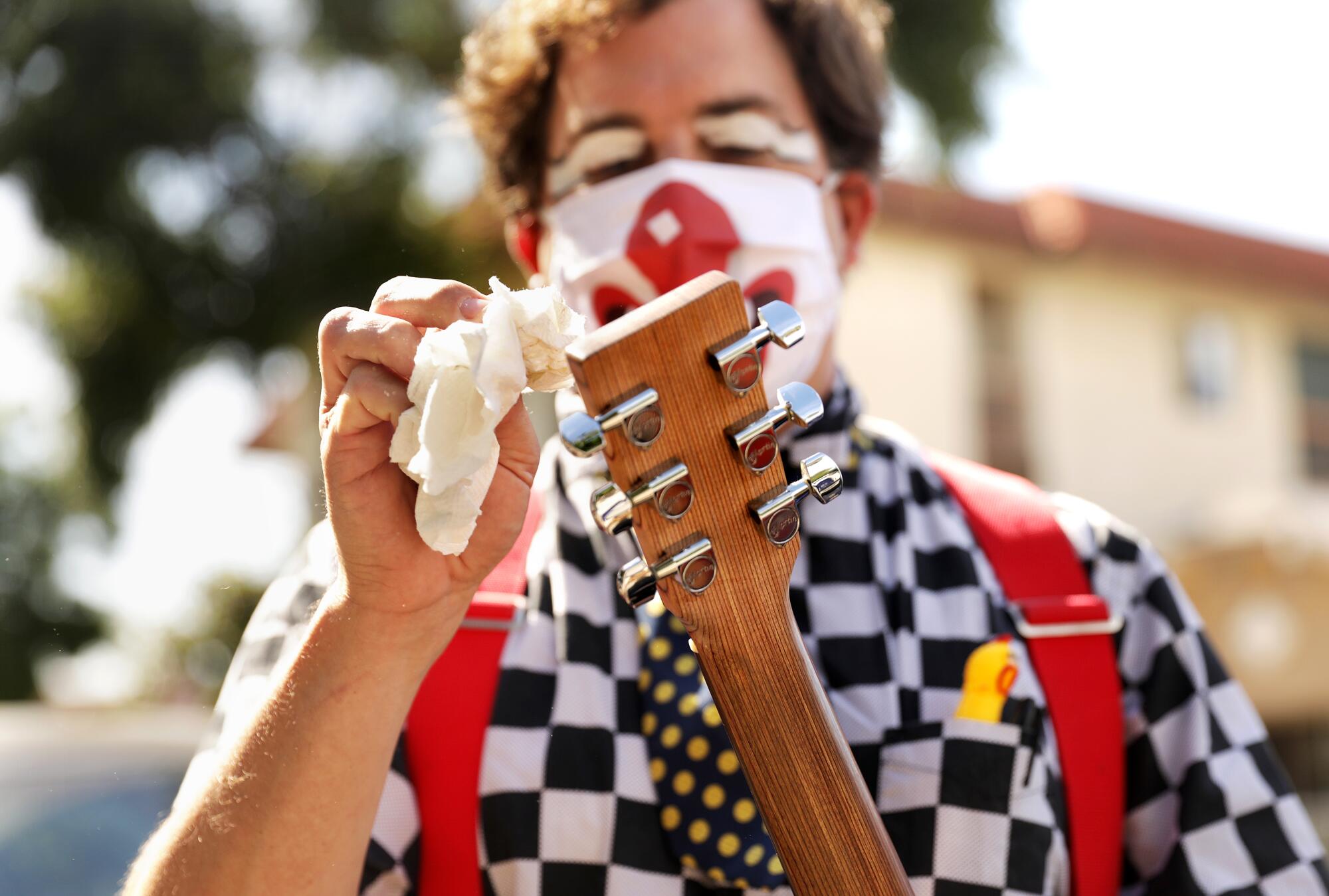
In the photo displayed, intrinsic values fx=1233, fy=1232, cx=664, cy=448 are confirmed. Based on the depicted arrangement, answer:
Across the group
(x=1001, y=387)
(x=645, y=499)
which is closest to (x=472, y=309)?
(x=645, y=499)

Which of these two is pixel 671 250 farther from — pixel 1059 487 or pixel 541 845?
pixel 1059 487

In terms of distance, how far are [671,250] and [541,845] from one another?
65 cm

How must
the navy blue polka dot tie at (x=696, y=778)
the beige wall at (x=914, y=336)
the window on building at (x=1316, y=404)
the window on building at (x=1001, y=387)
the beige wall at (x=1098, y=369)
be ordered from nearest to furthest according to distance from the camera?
the navy blue polka dot tie at (x=696, y=778), the beige wall at (x=914, y=336), the beige wall at (x=1098, y=369), the window on building at (x=1001, y=387), the window on building at (x=1316, y=404)

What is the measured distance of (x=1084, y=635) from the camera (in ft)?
4.33

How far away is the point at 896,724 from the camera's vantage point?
127cm

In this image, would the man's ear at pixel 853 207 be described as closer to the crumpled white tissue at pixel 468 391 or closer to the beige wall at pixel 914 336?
the crumpled white tissue at pixel 468 391

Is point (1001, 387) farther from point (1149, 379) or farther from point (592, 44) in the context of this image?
point (592, 44)

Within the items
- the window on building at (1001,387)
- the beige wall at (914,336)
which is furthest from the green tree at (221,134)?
the window on building at (1001,387)

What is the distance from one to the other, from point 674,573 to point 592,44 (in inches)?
31.4

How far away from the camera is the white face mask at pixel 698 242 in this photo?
139cm

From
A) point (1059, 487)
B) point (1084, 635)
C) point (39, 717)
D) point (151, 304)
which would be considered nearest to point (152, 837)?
point (1084, 635)

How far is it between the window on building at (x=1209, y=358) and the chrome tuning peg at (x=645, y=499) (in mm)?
10301

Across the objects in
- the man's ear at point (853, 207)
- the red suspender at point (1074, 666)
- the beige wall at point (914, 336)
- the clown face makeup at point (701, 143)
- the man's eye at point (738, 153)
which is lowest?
the red suspender at point (1074, 666)

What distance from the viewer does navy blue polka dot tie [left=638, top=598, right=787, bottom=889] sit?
1187 millimetres
